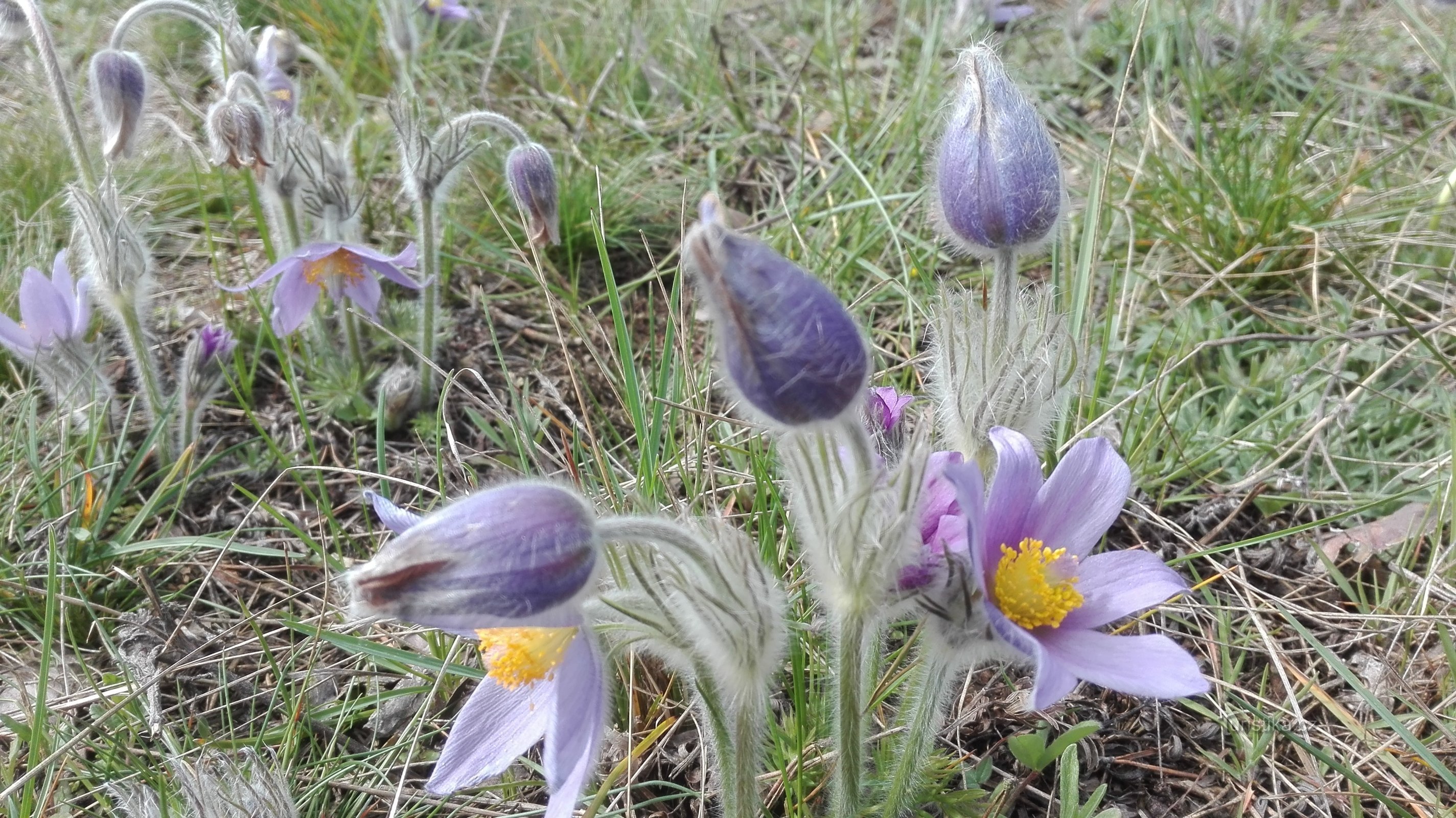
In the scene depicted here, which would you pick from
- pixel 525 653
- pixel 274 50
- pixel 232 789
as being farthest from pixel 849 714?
pixel 274 50

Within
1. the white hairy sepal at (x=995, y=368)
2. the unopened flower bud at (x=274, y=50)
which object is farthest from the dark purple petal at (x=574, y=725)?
the unopened flower bud at (x=274, y=50)

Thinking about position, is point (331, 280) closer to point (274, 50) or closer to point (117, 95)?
point (117, 95)

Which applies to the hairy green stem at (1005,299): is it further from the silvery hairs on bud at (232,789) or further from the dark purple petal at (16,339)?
the dark purple petal at (16,339)

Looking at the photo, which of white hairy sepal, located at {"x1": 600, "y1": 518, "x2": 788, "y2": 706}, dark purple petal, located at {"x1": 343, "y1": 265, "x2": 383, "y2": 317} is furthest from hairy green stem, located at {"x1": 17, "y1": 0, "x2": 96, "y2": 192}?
white hairy sepal, located at {"x1": 600, "y1": 518, "x2": 788, "y2": 706}

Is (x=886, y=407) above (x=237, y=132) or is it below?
below

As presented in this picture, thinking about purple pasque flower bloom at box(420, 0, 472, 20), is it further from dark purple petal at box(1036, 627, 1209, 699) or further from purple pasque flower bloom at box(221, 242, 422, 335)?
dark purple petal at box(1036, 627, 1209, 699)
